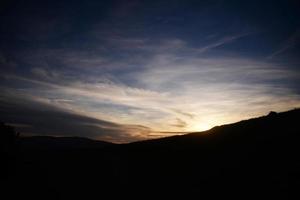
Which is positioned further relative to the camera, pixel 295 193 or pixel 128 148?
pixel 128 148

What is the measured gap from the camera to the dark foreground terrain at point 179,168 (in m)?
18.0

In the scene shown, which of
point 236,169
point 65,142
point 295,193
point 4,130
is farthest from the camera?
point 65,142

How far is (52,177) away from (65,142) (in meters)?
174

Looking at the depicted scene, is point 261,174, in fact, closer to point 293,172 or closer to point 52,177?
point 293,172

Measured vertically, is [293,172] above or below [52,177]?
above

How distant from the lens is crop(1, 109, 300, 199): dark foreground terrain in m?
18.0

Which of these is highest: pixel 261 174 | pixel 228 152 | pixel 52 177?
pixel 228 152

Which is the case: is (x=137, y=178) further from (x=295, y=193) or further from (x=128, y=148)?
(x=295, y=193)

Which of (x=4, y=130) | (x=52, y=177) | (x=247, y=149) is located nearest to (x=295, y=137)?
(x=247, y=149)

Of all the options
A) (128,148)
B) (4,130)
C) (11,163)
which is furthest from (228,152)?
(4,130)

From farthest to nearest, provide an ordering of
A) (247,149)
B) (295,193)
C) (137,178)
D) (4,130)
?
(4,130), (137,178), (247,149), (295,193)

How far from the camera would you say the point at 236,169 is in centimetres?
1984

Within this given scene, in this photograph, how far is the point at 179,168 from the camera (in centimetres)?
2402

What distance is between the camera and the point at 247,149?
2205 centimetres
